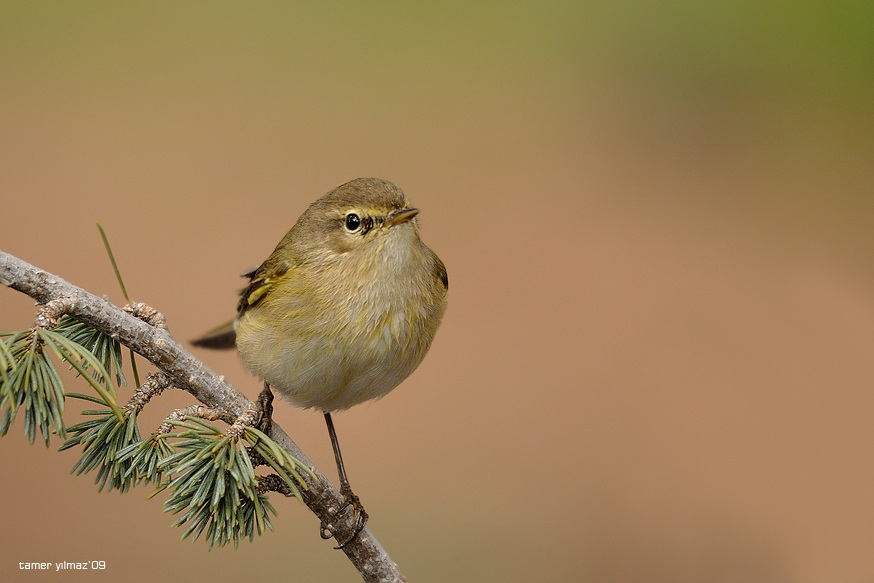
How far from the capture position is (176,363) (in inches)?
59.2

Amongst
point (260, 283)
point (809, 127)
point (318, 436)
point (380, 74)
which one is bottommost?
point (318, 436)

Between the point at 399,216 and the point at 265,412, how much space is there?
662mm

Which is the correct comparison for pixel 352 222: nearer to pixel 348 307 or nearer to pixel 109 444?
pixel 348 307

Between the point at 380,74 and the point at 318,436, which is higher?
the point at 380,74

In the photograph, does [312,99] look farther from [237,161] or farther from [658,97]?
[658,97]

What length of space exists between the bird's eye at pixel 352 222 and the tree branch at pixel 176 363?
28.5 inches

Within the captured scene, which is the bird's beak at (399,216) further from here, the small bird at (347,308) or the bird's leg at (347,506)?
the bird's leg at (347,506)

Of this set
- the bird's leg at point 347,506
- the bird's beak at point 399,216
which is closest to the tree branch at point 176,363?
the bird's leg at point 347,506

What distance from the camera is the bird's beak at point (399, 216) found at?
85.3 inches

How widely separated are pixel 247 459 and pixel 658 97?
18.0 feet

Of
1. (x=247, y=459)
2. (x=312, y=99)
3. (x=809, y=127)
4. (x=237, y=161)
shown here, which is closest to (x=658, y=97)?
(x=809, y=127)

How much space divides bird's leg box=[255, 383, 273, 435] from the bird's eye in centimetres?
46

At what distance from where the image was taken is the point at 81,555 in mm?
3455

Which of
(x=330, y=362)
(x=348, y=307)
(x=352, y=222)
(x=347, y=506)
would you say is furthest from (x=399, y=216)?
(x=347, y=506)
